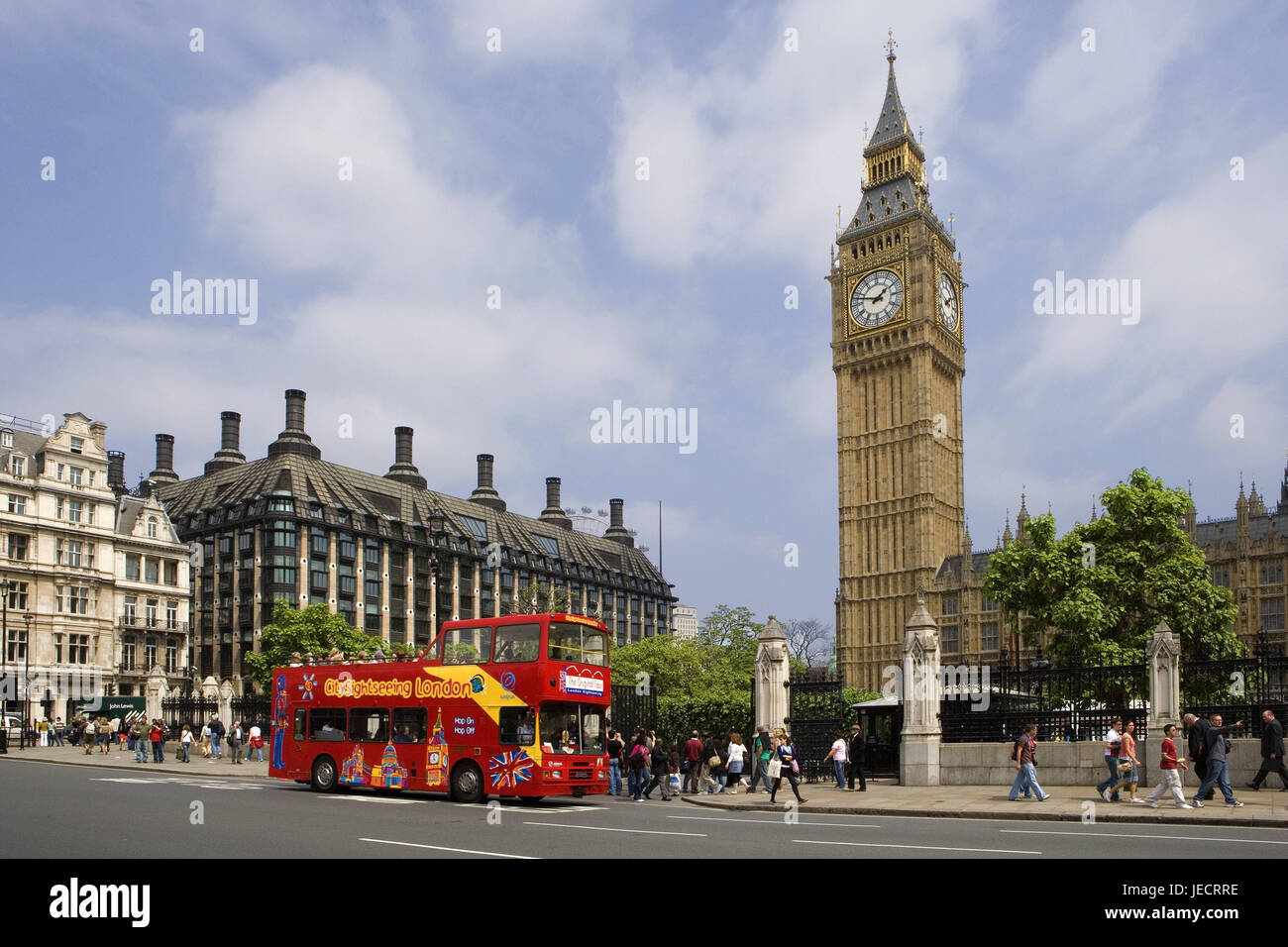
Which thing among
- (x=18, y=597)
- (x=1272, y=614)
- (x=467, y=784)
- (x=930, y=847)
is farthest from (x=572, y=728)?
(x=1272, y=614)

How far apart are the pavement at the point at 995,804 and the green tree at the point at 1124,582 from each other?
1880 centimetres

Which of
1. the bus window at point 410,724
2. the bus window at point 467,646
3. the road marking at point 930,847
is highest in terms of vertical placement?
the bus window at point 467,646

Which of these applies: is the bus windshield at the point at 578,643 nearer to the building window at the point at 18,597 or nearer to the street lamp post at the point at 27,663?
the street lamp post at the point at 27,663

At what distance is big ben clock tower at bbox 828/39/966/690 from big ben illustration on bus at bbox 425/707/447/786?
2841 inches

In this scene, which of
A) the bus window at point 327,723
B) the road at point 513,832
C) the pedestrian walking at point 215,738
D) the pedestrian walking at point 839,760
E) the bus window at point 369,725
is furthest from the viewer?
the pedestrian walking at point 215,738

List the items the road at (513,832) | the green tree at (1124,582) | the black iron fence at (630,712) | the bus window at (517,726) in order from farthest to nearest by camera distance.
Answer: the green tree at (1124,582)
the black iron fence at (630,712)
the bus window at (517,726)
the road at (513,832)

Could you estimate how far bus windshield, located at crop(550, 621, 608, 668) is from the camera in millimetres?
24281

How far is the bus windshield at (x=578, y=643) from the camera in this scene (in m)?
24.3

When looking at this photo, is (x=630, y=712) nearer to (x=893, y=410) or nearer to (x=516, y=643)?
(x=516, y=643)

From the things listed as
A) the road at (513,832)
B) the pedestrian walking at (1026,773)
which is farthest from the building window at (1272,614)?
the road at (513,832)

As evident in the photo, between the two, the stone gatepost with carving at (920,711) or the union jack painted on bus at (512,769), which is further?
the stone gatepost with carving at (920,711)

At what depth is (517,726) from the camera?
79.2 feet

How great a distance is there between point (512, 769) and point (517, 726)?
90 cm
